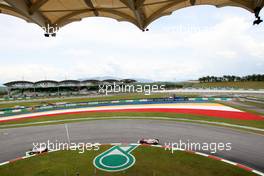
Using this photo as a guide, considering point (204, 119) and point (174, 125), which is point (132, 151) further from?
point (204, 119)

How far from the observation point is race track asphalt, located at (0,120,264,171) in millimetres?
15930

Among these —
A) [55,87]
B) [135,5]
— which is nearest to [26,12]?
[135,5]

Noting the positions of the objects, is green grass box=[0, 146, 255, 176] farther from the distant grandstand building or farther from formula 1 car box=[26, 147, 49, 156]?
the distant grandstand building

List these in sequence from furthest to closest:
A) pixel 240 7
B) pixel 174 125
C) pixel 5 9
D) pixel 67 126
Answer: pixel 67 126
pixel 174 125
pixel 240 7
pixel 5 9

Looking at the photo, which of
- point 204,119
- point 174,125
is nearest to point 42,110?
point 174,125

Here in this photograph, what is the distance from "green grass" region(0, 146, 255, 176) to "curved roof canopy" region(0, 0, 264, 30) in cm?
1012

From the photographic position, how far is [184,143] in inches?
711

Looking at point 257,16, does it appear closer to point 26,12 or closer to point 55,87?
point 26,12

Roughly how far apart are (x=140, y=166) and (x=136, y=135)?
7.30 m

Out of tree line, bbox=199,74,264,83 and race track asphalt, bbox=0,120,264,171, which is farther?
tree line, bbox=199,74,264,83

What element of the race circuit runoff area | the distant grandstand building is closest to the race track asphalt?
the race circuit runoff area

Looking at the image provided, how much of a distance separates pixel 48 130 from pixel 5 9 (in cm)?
2232

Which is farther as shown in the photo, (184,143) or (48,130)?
(48,130)

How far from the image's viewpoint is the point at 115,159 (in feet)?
50.3
